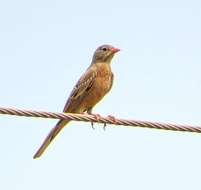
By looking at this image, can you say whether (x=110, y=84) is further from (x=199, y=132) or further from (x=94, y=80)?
(x=199, y=132)

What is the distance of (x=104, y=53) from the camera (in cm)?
1330

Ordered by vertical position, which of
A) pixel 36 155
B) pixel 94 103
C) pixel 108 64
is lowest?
pixel 36 155

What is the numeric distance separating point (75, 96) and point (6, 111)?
13.2ft

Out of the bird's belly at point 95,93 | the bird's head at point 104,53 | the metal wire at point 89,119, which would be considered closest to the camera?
the metal wire at point 89,119

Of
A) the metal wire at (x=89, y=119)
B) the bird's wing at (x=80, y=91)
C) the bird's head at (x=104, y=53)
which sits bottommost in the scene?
the metal wire at (x=89, y=119)

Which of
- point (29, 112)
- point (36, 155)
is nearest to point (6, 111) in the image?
point (29, 112)

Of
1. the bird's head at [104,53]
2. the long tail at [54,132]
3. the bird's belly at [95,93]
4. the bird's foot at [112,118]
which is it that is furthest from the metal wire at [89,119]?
the bird's head at [104,53]

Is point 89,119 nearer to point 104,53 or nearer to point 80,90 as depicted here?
point 80,90

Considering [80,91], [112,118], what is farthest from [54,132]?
[112,118]

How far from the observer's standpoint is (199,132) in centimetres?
899

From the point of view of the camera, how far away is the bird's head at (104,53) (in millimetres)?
13180

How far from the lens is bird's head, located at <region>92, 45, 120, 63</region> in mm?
13180

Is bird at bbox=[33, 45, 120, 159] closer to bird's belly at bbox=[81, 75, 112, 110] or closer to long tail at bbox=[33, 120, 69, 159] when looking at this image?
bird's belly at bbox=[81, 75, 112, 110]

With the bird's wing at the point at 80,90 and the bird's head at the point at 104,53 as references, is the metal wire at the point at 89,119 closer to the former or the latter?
the bird's wing at the point at 80,90
